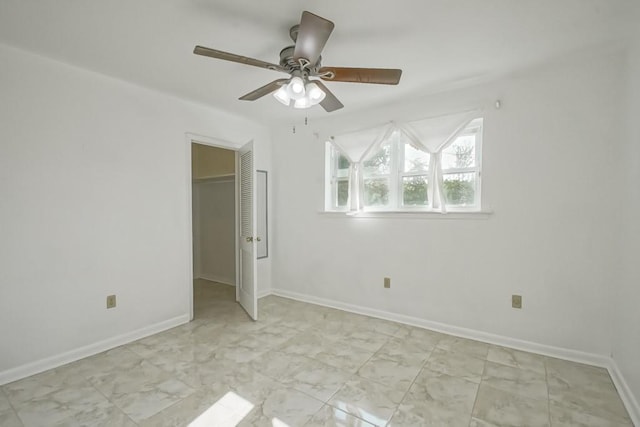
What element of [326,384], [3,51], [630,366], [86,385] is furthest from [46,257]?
[630,366]

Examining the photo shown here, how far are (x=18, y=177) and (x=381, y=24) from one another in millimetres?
2797

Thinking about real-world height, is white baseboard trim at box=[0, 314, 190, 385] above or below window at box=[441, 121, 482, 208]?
below

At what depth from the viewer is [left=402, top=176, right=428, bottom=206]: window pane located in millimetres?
3180

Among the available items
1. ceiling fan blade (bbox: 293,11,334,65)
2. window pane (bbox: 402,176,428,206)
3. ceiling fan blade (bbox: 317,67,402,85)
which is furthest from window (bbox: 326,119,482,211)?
ceiling fan blade (bbox: 293,11,334,65)

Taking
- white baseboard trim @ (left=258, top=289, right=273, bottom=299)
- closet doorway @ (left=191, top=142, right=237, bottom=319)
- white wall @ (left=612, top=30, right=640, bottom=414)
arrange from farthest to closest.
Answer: closet doorway @ (left=191, top=142, right=237, bottom=319), white baseboard trim @ (left=258, top=289, right=273, bottom=299), white wall @ (left=612, top=30, right=640, bottom=414)

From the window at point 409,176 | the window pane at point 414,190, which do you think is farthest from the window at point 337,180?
the window pane at point 414,190

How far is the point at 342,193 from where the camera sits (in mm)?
3830

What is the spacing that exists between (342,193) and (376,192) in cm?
51

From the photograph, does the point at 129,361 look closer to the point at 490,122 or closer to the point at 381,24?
the point at 381,24

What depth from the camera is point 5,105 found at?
7.00ft

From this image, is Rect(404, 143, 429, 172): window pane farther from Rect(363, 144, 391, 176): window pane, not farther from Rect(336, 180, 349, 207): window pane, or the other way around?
Rect(336, 180, 349, 207): window pane

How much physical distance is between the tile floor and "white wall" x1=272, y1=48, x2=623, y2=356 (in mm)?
316

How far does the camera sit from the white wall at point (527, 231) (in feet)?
7.55

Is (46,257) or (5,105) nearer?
(5,105)
